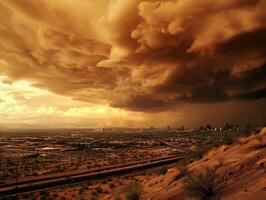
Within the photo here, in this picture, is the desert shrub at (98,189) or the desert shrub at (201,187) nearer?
the desert shrub at (201,187)

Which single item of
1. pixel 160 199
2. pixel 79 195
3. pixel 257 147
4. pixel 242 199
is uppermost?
pixel 257 147

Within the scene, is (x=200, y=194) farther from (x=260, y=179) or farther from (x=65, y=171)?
(x=65, y=171)

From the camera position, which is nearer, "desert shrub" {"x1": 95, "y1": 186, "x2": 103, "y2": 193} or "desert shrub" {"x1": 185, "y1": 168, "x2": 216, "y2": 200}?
"desert shrub" {"x1": 185, "y1": 168, "x2": 216, "y2": 200}

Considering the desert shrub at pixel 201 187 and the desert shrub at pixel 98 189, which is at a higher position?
the desert shrub at pixel 201 187

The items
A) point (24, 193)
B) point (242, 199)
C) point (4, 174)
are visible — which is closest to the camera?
point (242, 199)

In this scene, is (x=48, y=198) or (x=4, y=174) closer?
(x=48, y=198)

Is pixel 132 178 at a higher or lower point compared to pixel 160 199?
lower

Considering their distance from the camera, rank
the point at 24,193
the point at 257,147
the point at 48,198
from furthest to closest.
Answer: the point at 24,193 → the point at 48,198 → the point at 257,147

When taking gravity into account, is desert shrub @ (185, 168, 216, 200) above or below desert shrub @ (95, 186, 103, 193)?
above

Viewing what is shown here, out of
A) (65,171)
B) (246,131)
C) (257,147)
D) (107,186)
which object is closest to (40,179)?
(65,171)

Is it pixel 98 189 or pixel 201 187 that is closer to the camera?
pixel 201 187

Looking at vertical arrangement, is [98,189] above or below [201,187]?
below
